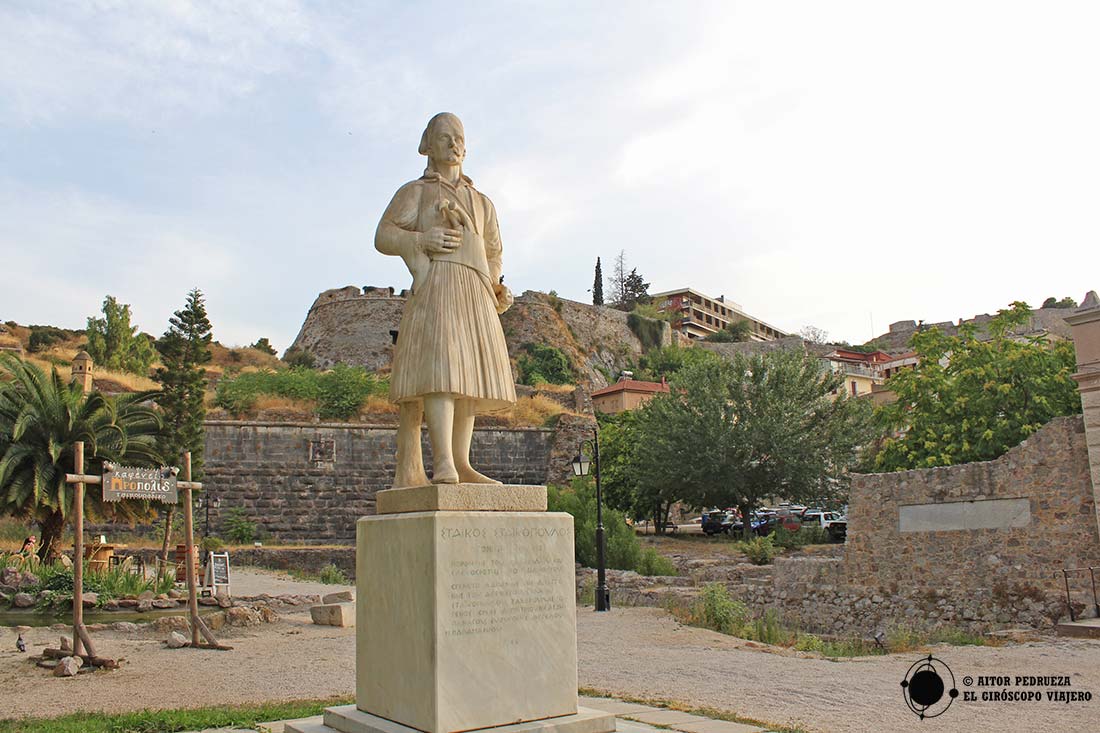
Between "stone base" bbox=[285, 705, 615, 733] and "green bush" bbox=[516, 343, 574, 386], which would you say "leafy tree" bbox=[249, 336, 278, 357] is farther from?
"stone base" bbox=[285, 705, 615, 733]

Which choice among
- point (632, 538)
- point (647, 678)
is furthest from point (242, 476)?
point (647, 678)

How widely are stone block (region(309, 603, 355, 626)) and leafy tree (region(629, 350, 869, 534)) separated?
40.2 ft

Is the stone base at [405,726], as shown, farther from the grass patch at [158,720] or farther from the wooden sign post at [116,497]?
the wooden sign post at [116,497]

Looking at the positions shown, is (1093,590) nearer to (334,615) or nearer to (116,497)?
(334,615)

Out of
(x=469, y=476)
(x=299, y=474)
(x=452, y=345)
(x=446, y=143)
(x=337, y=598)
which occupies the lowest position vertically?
(x=337, y=598)

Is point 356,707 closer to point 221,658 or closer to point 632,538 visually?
point 221,658

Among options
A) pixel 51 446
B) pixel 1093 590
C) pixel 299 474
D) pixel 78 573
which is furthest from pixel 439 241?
pixel 299 474

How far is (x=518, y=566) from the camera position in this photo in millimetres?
4699

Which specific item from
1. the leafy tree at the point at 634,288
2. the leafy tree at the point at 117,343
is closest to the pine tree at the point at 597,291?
the leafy tree at the point at 634,288

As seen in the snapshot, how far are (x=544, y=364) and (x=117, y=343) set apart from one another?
22.4 m

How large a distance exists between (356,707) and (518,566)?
1298 mm

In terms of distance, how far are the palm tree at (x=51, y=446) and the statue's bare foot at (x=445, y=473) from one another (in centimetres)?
1142

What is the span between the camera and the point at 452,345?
16.6 ft

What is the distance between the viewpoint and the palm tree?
1402cm
